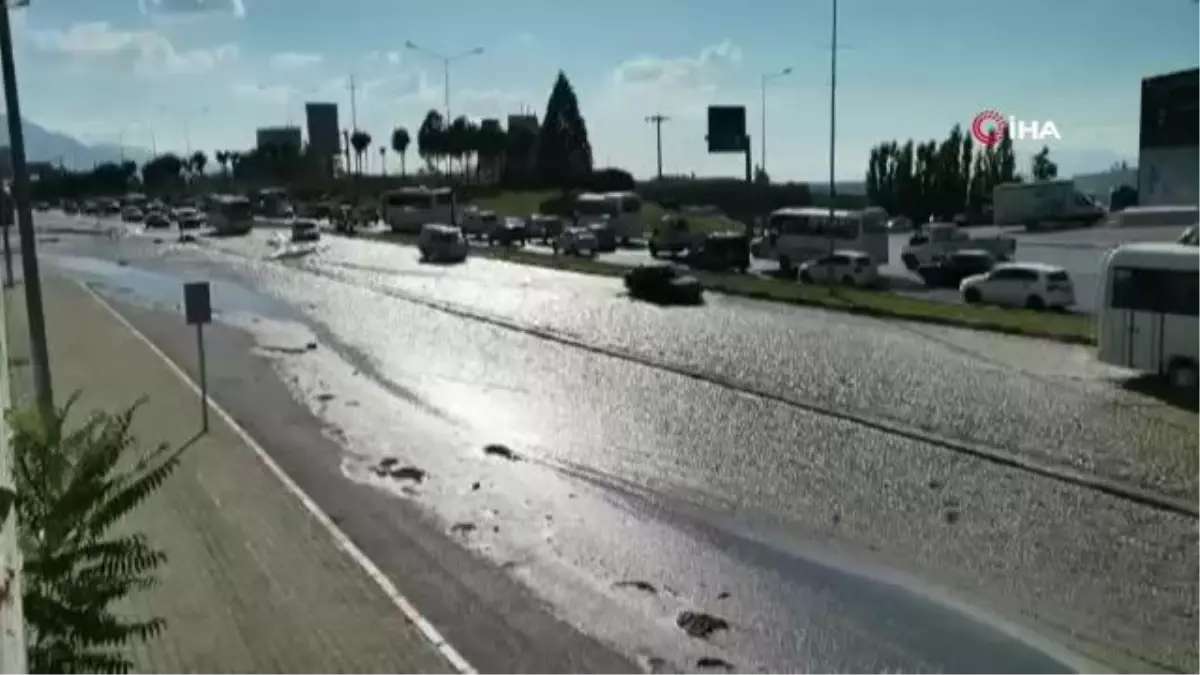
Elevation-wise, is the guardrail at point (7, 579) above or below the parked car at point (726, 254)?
above

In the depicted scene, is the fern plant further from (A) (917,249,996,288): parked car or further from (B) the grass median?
(A) (917,249,996,288): parked car

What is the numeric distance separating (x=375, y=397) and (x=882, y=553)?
1257cm

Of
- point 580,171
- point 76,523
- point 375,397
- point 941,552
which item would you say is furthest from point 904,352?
point 580,171

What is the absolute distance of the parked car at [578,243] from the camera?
6131 centimetres

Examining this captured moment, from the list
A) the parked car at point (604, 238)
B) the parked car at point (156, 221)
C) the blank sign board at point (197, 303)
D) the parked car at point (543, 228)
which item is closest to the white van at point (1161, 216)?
the parked car at point (604, 238)

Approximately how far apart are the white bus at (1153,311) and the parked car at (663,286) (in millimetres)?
17307

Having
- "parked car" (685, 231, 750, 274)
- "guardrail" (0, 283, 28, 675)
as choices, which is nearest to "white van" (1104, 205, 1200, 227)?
"parked car" (685, 231, 750, 274)

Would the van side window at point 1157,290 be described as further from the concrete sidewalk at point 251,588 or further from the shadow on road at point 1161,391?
the concrete sidewalk at point 251,588

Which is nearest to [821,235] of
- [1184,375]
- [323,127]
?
[1184,375]

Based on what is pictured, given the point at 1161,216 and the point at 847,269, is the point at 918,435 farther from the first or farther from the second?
the point at 1161,216

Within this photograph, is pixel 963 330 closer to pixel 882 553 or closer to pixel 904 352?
pixel 904 352

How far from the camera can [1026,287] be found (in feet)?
112

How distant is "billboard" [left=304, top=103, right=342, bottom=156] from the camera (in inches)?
5192

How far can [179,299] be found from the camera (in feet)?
146
